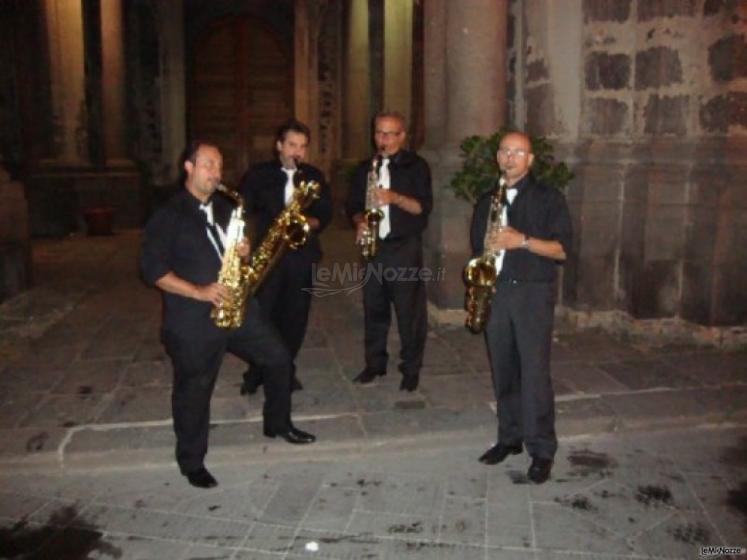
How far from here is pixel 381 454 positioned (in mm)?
4855

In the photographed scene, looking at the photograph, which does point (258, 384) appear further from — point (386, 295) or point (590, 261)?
point (590, 261)

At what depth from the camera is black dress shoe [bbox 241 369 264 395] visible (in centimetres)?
569

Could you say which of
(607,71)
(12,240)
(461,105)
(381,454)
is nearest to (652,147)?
(607,71)

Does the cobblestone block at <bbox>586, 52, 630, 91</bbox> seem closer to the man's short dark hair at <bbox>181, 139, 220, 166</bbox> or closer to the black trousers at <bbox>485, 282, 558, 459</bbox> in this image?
the black trousers at <bbox>485, 282, 558, 459</bbox>

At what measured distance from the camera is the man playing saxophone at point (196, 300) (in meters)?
3.98

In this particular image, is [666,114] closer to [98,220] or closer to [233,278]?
[233,278]

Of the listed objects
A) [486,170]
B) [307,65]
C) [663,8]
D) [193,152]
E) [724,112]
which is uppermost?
[307,65]

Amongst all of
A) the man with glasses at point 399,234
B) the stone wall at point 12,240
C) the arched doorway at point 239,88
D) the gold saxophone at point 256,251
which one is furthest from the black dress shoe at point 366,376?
the arched doorway at point 239,88

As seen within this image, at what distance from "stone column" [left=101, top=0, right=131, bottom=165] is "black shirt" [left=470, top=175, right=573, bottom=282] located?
12904 millimetres

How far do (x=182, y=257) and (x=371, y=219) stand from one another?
1.79 m

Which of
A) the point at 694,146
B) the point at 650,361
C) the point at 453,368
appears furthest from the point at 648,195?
the point at 453,368

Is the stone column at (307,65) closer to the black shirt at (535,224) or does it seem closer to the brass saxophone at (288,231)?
the brass saxophone at (288,231)

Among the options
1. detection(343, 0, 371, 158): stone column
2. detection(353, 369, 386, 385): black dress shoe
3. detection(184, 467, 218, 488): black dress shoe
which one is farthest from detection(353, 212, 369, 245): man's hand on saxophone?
detection(343, 0, 371, 158): stone column

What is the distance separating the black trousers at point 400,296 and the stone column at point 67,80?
11.2m
